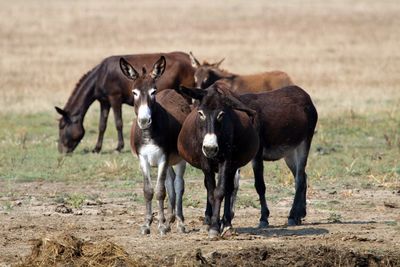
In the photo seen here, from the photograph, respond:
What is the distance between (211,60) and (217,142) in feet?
96.4

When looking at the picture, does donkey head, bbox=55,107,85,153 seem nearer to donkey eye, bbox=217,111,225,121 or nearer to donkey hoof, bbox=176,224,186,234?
donkey hoof, bbox=176,224,186,234

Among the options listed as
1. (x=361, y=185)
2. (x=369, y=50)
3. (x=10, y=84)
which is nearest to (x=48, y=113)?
(x=10, y=84)

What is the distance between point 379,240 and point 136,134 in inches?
115

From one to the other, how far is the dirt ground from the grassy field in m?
0.27

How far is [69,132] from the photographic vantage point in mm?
21547

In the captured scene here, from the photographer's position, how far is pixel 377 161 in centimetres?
1855

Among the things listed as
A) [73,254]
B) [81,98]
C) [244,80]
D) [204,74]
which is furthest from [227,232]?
[81,98]

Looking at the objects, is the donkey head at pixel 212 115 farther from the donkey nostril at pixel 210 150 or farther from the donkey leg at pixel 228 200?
the donkey leg at pixel 228 200

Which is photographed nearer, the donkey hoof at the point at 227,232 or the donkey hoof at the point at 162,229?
the donkey hoof at the point at 227,232

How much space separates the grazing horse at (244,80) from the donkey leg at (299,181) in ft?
21.7

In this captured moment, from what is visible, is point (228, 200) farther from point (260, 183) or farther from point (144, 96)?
point (144, 96)

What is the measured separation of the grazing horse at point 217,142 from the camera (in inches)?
446

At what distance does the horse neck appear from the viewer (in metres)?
22.2

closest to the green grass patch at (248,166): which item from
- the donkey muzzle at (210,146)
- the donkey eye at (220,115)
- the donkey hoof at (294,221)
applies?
the donkey hoof at (294,221)
